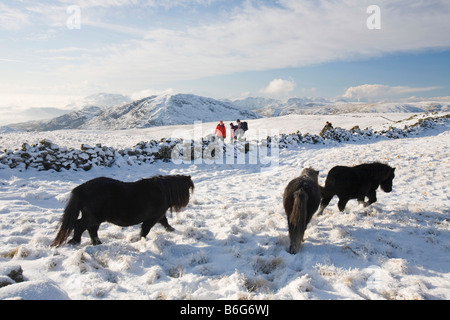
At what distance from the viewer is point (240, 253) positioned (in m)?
4.70

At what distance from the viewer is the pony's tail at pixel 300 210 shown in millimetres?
4578

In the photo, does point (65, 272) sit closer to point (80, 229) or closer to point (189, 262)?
point (80, 229)

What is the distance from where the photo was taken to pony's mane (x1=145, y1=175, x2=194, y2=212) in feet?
17.7

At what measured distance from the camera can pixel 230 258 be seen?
4.57 m

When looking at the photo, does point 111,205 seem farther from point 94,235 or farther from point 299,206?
point 299,206

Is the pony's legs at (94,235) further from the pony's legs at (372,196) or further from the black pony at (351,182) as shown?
the pony's legs at (372,196)

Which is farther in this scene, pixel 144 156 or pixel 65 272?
pixel 144 156

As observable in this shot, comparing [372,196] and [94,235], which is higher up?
[372,196]

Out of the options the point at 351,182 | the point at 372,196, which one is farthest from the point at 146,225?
the point at 372,196

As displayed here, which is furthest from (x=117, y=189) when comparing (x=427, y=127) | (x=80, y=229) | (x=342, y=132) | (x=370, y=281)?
(x=427, y=127)

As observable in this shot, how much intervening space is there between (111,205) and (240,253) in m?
2.81

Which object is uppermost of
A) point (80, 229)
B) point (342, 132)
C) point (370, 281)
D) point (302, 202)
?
point (342, 132)
